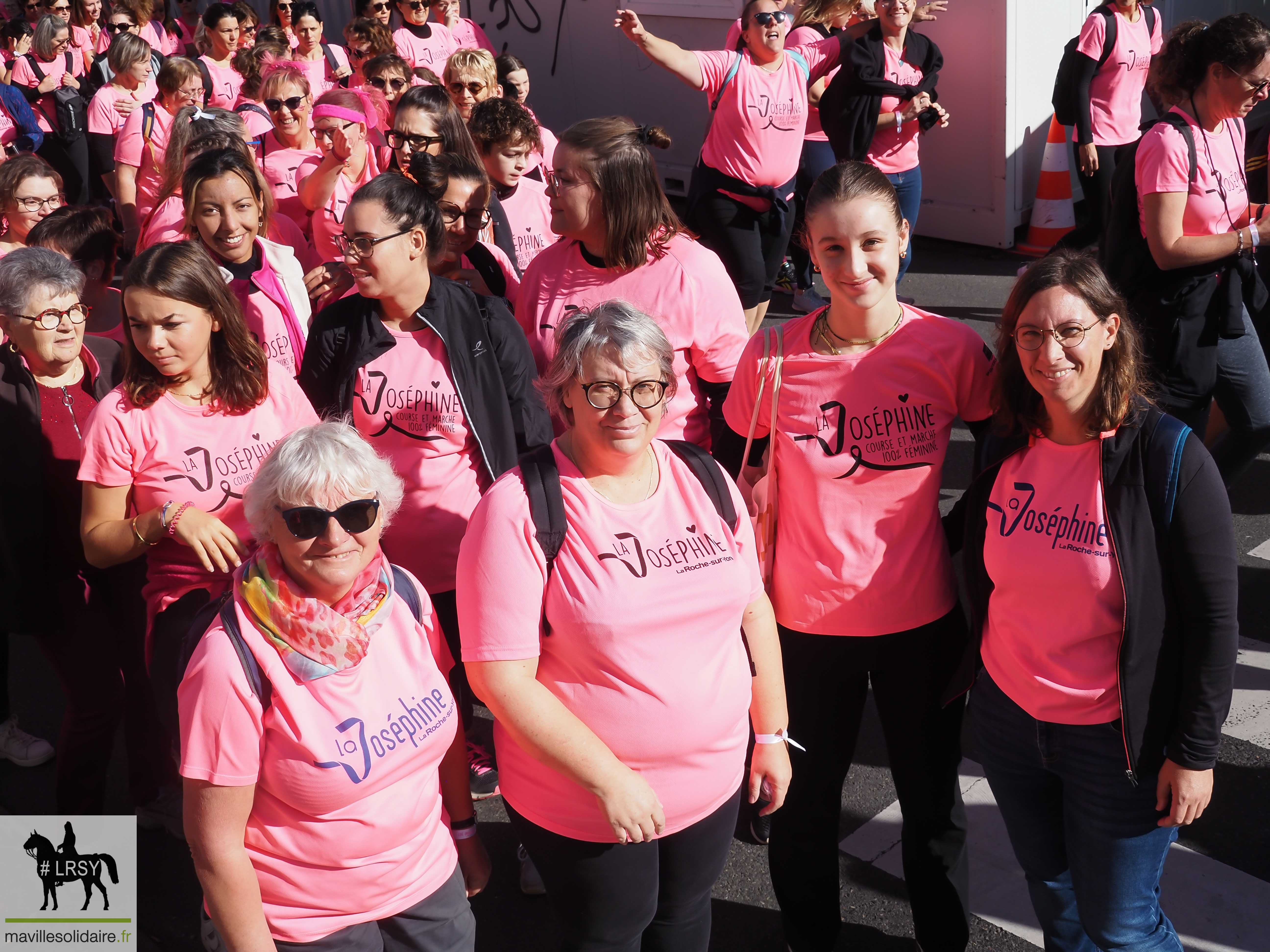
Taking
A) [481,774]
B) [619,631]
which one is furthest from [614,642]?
[481,774]

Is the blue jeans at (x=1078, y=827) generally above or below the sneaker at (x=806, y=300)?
above

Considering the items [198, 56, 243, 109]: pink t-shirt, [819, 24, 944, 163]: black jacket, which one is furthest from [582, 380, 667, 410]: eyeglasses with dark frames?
[198, 56, 243, 109]: pink t-shirt

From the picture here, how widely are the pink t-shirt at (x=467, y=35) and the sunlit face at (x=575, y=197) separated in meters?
6.62

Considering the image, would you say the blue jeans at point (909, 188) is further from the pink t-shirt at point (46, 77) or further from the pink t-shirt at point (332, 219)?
the pink t-shirt at point (46, 77)

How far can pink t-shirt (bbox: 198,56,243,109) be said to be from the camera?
28.2ft

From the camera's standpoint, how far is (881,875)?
129 inches

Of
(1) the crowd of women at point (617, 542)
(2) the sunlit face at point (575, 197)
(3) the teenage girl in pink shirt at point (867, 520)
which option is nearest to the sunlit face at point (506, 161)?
(1) the crowd of women at point (617, 542)

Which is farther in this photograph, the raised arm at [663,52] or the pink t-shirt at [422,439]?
the raised arm at [663,52]

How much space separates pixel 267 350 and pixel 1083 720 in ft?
8.52

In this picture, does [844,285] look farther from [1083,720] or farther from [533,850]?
[533,850]

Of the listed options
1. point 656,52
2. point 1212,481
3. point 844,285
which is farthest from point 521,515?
point 656,52

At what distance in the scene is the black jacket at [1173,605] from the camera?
7.09 ft

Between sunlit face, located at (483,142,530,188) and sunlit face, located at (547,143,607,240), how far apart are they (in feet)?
4.78

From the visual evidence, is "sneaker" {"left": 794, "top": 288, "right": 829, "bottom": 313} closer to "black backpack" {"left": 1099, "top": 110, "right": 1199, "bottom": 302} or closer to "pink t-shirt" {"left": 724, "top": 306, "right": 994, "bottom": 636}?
"black backpack" {"left": 1099, "top": 110, "right": 1199, "bottom": 302}
